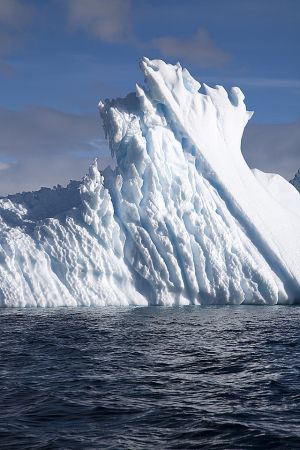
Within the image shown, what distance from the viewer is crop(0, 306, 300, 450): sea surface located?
324 inches

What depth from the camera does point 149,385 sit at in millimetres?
10977

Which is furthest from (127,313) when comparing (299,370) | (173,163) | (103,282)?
(299,370)

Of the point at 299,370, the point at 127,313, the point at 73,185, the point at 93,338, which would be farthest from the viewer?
the point at 73,185

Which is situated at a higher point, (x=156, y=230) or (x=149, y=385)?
(x=156, y=230)

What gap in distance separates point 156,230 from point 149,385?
46.2ft

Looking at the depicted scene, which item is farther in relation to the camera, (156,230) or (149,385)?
(156,230)

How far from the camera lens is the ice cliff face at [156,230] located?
77.9 feet

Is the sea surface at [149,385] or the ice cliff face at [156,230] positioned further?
the ice cliff face at [156,230]

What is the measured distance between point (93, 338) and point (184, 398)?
6499 mm

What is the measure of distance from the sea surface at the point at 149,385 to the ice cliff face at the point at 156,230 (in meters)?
4.54

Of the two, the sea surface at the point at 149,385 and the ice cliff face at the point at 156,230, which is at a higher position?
the ice cliff face at the point at 156,230

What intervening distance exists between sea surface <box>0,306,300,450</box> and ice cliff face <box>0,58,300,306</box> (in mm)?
4544

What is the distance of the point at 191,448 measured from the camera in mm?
7754

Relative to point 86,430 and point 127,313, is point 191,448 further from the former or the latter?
point 127,313
